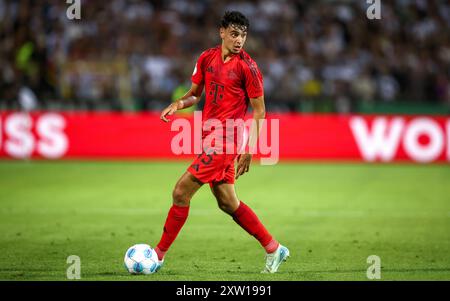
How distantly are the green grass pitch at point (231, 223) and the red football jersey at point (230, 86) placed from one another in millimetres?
1563

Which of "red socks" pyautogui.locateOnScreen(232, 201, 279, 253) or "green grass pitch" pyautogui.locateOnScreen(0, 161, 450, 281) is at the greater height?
"red socks" pyautogui.locateOnScreen(232, 201, 279, 253)

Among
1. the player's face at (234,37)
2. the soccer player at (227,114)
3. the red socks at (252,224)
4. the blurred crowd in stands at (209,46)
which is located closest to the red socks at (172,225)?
the soccer player at (227,114)

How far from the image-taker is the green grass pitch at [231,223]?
7.68 metres

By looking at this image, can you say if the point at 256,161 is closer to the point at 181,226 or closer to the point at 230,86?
the point at 181,226

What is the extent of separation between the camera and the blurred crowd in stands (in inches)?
844

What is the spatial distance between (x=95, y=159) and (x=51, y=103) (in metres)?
2.23

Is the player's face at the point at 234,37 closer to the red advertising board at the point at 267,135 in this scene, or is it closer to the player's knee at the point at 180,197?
the player's knee at the point at 180,197

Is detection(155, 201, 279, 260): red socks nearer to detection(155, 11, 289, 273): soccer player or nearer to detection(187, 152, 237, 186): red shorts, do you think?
detection(155, 11, 289, 273): soccer player

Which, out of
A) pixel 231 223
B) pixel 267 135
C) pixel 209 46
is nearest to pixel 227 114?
pixel 231 223

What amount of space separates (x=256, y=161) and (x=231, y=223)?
8.83 m

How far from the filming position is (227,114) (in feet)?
24.3

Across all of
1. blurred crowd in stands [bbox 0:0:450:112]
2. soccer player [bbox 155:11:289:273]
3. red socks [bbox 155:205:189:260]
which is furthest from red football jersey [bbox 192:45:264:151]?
blurred crowd in stands [bbox 0:0:450:112]

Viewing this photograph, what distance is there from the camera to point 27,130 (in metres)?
19.2
